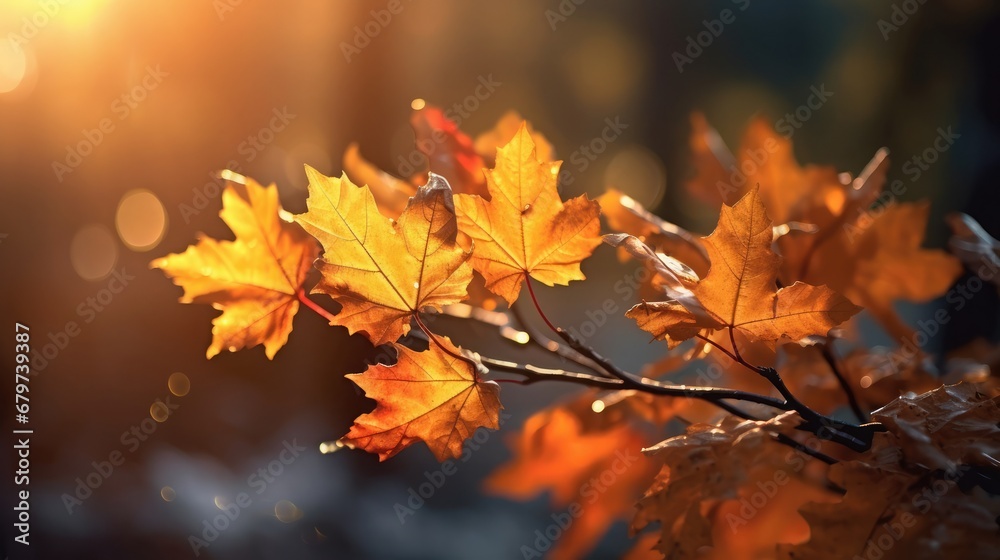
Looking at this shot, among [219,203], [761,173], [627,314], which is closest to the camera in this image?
[627,314]

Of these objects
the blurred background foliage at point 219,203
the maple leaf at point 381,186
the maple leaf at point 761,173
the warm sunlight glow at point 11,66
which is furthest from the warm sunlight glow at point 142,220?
the maple leaf at point 761,173

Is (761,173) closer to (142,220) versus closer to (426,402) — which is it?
(426,402)

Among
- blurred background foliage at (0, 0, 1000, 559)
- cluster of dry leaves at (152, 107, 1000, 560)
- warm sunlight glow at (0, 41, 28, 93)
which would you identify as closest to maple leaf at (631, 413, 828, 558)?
cluster of dry leaves at (152, 107, 1000, 560)

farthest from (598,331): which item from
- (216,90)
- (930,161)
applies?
(216,90)

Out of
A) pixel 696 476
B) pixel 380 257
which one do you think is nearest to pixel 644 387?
pixel 696 476

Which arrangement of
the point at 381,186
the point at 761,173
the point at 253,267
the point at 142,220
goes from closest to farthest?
1. the point at 253,267
2. the point at 381,186
3. the point at 761,173
4. the point at 142,220

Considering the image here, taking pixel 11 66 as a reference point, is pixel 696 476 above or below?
below

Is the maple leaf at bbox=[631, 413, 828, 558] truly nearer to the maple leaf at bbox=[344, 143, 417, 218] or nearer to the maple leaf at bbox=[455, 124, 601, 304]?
the maple leaf at bbox=[455, 124, 601, 304]
